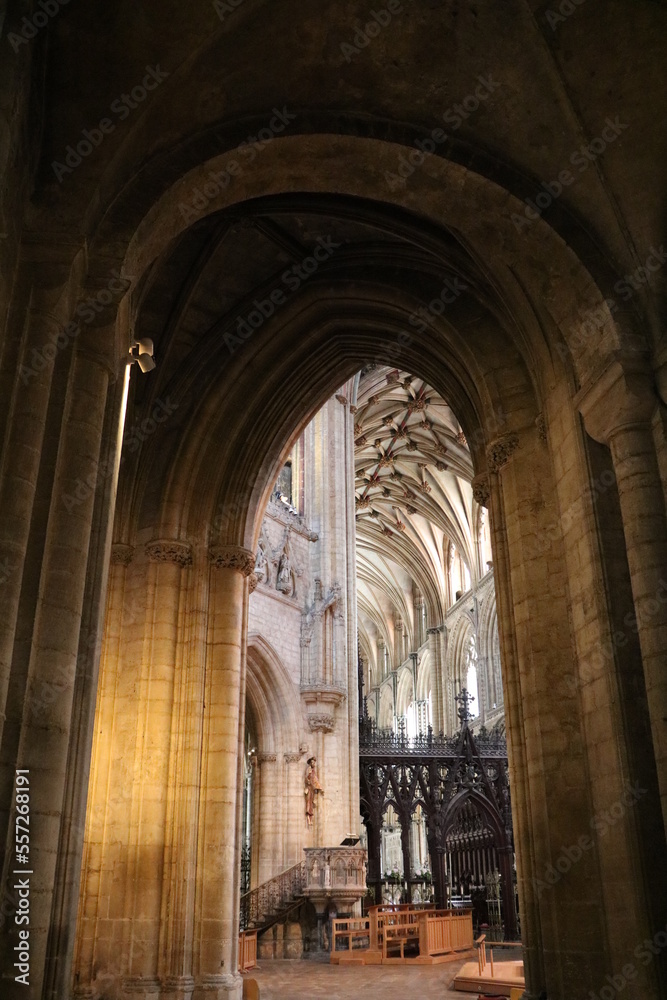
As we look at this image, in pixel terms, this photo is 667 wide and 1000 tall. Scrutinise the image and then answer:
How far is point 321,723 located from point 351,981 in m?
7.33

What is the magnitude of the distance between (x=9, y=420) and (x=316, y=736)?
1581 centimetres

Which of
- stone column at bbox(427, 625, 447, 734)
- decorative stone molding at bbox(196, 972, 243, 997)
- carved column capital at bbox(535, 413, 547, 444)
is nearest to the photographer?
carved column capital at bbox(535, 413, 547, 444)

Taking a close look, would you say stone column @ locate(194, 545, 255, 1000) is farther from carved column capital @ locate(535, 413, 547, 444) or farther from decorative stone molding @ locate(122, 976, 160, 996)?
carved column capital @ locate(535, 413, 547, 444)

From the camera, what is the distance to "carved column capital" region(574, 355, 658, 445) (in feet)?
22.9

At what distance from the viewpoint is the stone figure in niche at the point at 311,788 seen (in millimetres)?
19128

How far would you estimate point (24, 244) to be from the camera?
5.96 m

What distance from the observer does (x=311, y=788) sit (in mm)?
19297

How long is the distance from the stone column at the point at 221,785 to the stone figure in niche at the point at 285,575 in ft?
27.6

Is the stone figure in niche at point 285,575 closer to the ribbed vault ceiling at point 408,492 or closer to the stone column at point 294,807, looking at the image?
the stone column at point 294,807

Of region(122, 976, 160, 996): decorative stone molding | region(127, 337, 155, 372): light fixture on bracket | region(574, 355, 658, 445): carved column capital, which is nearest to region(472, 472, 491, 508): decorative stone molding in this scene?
region(574, 355, 658, 445): carved column capital

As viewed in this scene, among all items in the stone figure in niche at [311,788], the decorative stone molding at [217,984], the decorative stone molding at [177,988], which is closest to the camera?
the decorative stone molding at [177,988]

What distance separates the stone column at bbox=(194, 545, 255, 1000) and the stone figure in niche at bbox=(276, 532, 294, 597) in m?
8.42

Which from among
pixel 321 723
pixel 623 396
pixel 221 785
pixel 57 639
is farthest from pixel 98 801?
pixel 321 723

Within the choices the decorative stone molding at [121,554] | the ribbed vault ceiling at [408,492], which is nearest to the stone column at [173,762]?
the decorative stone molding at [121,554]
